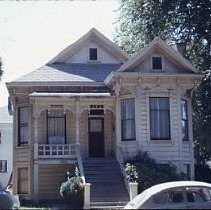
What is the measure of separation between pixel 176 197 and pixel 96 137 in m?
14.5

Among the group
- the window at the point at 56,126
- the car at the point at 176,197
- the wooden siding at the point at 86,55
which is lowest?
the car at the point at 176,197

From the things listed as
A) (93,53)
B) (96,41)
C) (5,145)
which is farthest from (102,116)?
(5,145)

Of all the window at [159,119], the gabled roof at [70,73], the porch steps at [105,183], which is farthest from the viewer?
the gabled roof at [70,73]

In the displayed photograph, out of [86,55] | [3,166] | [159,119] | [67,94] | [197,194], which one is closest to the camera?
[197,194]

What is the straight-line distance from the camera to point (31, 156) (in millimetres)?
27953

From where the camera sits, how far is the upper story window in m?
28.1

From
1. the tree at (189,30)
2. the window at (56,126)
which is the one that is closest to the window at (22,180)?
the window at (56,126)

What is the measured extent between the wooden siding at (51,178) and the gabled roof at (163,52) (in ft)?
21.6

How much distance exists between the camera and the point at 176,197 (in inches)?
602

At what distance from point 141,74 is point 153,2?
10.4 m

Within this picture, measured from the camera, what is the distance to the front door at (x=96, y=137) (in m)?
29.4

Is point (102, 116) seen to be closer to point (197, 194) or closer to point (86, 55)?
point (86, 55)

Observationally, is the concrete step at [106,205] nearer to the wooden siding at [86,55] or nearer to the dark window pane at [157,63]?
the dark window pane at [157,63]

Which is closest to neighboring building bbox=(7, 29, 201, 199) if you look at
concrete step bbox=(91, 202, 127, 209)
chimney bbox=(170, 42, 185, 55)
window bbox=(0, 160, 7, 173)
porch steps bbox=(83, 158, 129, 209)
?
porch steps bbox=(83, 158, 129, 209)
